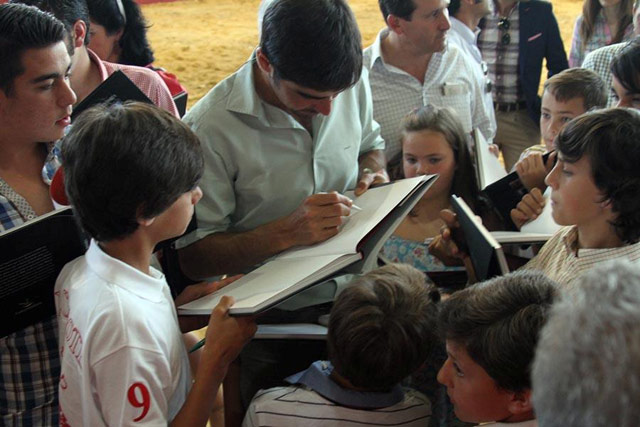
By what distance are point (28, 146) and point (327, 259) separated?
2.88ft

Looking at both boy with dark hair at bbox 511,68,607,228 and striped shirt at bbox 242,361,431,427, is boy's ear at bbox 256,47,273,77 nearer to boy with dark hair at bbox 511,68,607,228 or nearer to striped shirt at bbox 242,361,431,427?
striped shirt at bbox 242,361,431,427

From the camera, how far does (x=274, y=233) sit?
77.4 inches

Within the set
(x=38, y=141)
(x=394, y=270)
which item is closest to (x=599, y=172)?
(x=394, y=270)

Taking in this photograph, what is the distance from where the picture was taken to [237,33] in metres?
10.9

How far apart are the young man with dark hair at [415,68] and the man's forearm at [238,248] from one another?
119cm

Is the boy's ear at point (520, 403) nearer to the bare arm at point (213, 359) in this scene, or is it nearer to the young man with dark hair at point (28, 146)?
the bare arm at point (213, 359)

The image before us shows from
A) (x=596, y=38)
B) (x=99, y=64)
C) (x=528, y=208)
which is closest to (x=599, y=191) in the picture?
(x=528, y=208)

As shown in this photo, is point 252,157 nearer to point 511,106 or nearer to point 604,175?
point 604,175

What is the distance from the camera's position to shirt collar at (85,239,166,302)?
5.00ft

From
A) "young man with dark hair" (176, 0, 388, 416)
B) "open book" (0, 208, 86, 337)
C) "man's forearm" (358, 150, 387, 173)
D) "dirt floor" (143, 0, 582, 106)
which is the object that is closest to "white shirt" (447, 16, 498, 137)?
"man's forearm" (358, 150, 387, 173)

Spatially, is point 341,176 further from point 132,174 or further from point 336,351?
point 132,174

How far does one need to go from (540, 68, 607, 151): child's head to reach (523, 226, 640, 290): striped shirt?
926mm

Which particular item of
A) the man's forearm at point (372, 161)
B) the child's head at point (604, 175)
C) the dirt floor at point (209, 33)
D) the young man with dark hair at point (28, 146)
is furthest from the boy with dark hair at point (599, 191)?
the dirt floor at point (209, 33)

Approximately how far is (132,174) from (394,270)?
72cm
